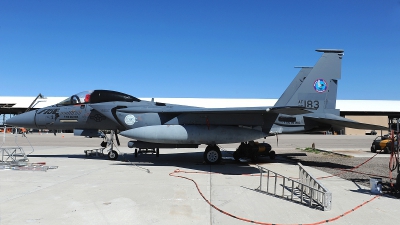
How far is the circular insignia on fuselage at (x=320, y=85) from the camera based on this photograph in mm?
12930

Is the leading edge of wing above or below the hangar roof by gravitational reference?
below

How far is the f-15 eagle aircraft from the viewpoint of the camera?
11.2 m

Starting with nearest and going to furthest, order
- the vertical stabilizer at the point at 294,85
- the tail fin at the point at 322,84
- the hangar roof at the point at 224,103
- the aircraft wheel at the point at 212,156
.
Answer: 1. the aircraft wheel at the point at 212,156
2. the tail fin at the point at 322,84
3. the vertical stabilizer at the point at 294,85
4. the hangar roof at the point at 224,103

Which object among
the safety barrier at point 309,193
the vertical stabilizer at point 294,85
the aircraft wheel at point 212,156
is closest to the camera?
the safety barrier at point 309,193

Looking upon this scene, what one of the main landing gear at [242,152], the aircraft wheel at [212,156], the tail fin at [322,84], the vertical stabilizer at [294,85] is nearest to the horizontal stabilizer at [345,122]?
the tail fin at [322,84]

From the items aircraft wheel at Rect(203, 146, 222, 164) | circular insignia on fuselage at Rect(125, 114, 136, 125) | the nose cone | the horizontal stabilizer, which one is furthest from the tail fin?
the nose cone

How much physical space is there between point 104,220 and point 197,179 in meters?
3.94

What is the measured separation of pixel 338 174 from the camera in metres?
9.78

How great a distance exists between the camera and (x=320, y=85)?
1295cm

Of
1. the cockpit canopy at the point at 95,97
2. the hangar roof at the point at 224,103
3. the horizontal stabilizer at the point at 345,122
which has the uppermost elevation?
the hangar roof at the point at 224,103

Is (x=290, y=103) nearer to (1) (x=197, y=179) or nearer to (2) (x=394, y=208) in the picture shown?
(1) (x=197, y=179)

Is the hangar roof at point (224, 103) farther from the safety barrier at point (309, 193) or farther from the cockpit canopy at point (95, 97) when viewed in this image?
the safety barrier at point (309, 193)

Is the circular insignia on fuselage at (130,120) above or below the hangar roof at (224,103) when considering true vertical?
below

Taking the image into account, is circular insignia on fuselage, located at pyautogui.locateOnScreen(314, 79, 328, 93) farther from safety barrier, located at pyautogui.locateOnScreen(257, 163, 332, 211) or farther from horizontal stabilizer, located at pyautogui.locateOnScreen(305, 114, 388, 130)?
safety barrier, located at pyautogui.locateOnScreen(257, 163, 332, 211)
